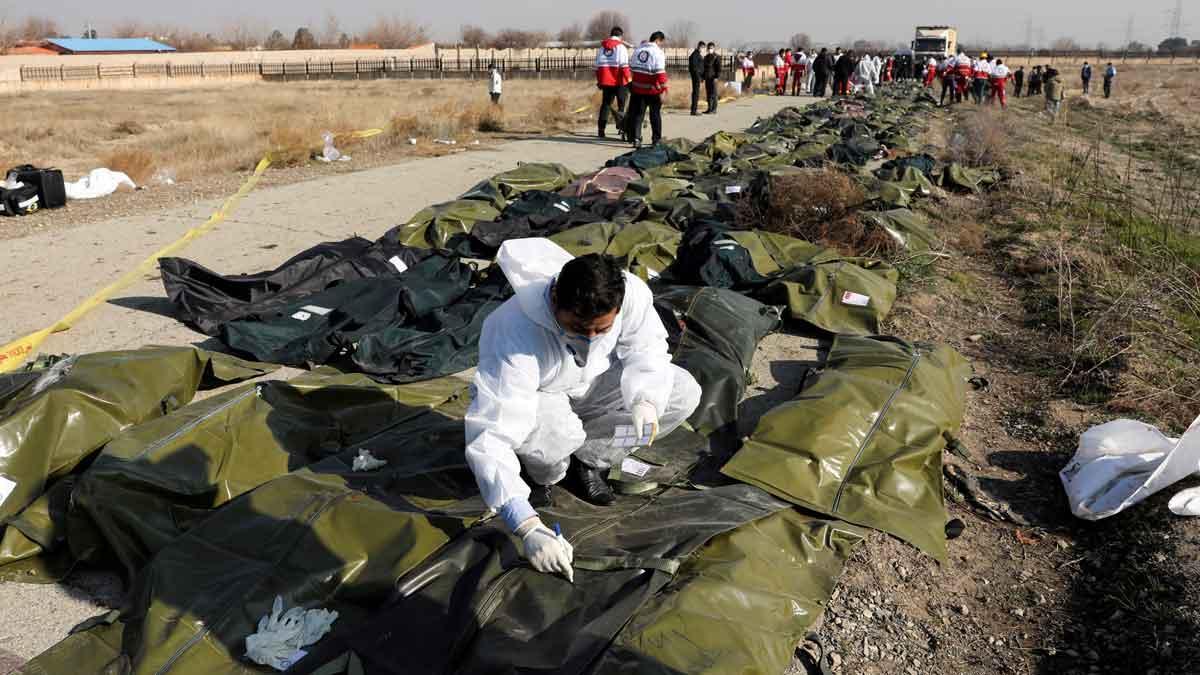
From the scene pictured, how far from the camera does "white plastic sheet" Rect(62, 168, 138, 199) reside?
9.66m

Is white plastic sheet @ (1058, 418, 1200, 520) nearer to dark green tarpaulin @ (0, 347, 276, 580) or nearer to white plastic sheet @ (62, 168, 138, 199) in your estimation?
dark green tarpaulin @ (0, 347, 276, 580)

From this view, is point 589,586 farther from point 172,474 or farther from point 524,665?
point 172,474

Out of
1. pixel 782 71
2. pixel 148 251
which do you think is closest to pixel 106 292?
pixel 148 251

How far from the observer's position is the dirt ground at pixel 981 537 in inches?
112

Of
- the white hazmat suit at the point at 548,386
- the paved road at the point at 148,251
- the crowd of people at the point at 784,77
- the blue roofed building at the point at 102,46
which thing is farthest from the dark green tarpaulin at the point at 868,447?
the blue roofed building at the point at 102,46

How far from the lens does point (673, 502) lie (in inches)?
122

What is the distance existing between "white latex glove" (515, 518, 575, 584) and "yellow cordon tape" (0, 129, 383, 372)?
12.1 ft

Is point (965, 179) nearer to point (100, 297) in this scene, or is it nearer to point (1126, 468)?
point (1126, 468)

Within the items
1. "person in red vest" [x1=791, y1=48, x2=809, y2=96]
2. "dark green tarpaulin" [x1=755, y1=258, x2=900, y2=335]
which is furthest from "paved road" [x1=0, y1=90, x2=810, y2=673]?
"person in red vest" [x1=791, y1=48, x2=809, y2=96]

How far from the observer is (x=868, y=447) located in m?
3.61

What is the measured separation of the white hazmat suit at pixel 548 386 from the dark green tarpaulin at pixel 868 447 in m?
0.43

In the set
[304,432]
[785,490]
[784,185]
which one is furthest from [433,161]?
[785,490]

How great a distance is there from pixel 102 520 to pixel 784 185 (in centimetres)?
565

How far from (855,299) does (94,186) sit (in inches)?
332
